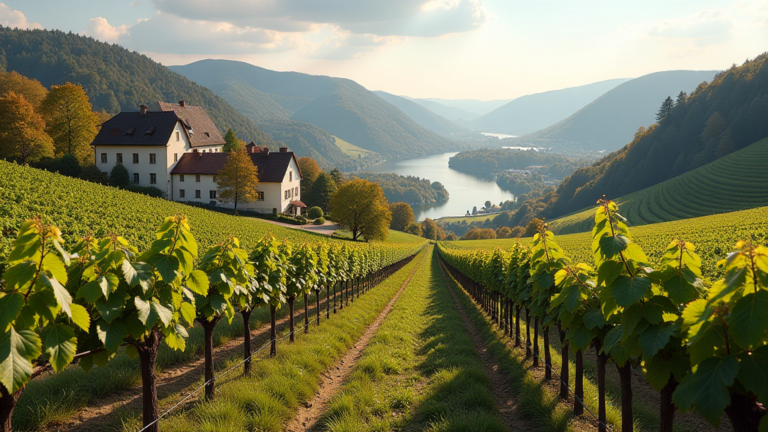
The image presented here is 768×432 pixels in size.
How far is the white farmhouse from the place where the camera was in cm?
5850

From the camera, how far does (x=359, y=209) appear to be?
63.2 meters

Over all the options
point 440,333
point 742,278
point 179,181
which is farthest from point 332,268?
point 179,181

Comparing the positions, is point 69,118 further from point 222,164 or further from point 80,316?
point 80,316

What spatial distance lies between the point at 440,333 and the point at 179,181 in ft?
192

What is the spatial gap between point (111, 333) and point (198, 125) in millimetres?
82712

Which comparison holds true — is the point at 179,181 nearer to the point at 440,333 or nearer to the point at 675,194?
the point at 440,333

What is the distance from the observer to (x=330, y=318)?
15.7 meters

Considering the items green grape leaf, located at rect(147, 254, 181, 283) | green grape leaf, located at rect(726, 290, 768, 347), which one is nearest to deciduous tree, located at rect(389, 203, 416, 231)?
green grape leaf, located at rect(147, 254, 181, 283)

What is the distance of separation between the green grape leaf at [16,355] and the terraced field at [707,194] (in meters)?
81.0

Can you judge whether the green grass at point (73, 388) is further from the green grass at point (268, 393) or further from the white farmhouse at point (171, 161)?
the white farmhouse at point (171, 161)

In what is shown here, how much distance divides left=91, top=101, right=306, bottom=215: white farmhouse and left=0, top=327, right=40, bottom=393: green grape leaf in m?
60.4

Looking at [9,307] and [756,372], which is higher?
[9,307]

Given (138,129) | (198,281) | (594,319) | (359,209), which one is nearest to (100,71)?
A: (138,129)

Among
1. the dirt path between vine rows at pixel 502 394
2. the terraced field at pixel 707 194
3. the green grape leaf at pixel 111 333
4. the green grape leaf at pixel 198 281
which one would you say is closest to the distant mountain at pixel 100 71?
the terraced field at pixel 707 194
